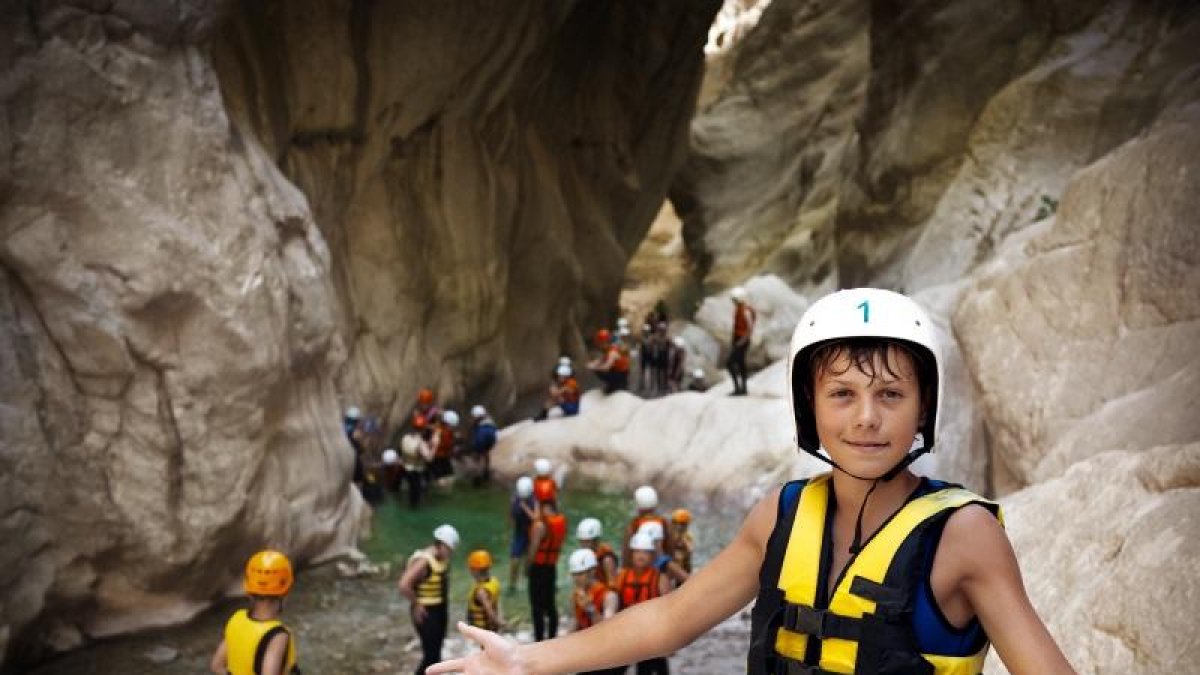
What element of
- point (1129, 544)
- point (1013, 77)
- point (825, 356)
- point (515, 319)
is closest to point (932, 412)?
point (825, 356)

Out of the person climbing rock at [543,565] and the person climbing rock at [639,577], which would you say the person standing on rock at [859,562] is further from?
the person climbing rock at [543,565]

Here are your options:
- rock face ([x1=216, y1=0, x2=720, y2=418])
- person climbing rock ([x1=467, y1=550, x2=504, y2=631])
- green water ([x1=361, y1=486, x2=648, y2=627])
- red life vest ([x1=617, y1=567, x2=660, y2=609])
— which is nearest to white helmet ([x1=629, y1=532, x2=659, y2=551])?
red life vest ([x1=617, y1=567, x2=660, y2=609])

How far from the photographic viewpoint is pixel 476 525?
15891mm

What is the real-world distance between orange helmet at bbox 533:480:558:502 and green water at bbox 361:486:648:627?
117cm

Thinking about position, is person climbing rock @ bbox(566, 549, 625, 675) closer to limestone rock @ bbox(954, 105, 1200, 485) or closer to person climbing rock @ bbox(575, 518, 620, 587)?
person climbing rock @ bbox(575, 518, 620, 587)

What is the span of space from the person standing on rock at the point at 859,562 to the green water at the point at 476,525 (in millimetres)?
9559

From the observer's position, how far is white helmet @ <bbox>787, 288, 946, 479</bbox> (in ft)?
7.02

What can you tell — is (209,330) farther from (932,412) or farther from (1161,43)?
(1161,43)

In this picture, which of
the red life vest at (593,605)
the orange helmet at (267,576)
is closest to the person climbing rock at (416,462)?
the red life vest at (593,605)

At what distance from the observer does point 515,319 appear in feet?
78.3

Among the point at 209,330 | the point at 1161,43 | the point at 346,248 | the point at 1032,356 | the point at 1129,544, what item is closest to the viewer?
the point at 1129,544

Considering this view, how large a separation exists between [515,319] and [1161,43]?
1210 centimetres

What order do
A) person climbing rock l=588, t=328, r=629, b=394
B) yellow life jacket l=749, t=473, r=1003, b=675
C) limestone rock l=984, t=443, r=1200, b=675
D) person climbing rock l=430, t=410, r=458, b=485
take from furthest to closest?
1. person climbing rock l=588, t=328, r=629, b=394
2. person climbing rock l=430, t=410, r=458, b=485
3. limestone rock l=984, t=443, r=1200, b=675
4. yellow life jacket l=749, t=473, r=1003, b=675

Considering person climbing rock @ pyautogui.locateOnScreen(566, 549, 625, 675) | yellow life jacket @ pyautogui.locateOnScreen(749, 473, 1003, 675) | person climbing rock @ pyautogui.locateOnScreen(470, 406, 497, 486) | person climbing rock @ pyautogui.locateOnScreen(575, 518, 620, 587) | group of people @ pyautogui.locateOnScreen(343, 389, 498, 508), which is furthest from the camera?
person climbing rock @ pyautogui.locateOnScreen(470, 406, 497, 486)
